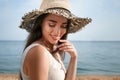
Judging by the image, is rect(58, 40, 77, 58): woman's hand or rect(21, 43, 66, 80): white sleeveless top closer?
rect(21, 43, 66, 80): white sleeveless top

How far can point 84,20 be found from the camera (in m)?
2.71

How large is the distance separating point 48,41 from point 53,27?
123 millimetres

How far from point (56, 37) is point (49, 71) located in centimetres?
23

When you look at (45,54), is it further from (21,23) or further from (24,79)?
(21,23)

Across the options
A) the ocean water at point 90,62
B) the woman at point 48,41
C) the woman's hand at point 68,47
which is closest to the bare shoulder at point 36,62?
the woman at point 48,41

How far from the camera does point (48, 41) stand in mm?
2445

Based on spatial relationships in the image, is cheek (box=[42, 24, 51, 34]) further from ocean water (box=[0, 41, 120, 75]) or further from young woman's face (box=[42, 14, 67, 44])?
ocean water (box=[0, 41, 120, 75])

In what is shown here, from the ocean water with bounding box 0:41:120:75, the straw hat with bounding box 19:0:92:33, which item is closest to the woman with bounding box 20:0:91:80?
the straw hat with bounding box 19:0:92:33

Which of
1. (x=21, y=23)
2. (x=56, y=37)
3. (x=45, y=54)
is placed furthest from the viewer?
(x=21, y=23)

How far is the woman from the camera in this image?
7.23ft

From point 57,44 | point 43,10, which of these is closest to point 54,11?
point 43,10

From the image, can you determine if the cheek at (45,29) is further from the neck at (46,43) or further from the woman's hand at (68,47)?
the woman's hand at (68,47)

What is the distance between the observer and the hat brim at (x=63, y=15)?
7.77 feet

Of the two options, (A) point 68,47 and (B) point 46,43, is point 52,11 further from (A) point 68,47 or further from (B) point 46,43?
(A) point 68,47
